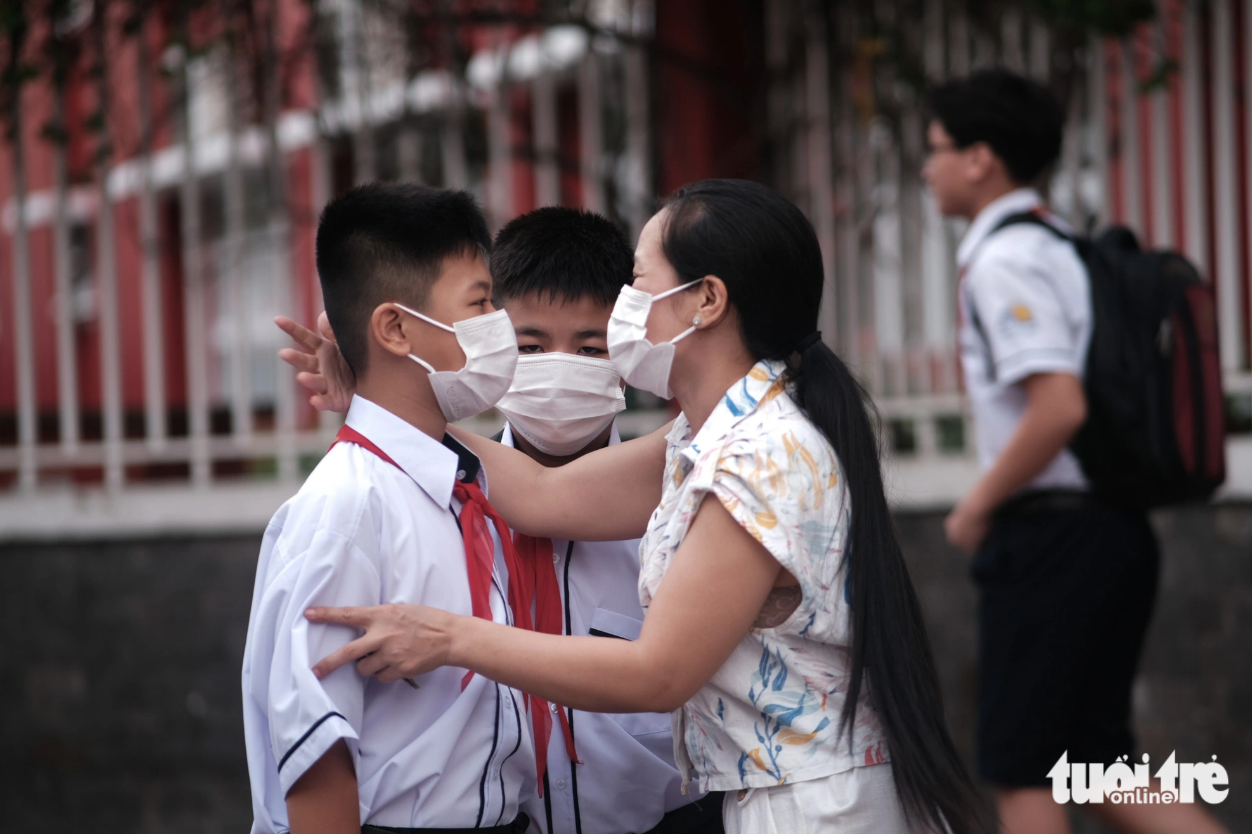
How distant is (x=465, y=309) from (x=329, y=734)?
69 centimetres

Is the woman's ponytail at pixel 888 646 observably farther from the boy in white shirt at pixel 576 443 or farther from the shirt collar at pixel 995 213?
the shirt collar at pixel 995 213

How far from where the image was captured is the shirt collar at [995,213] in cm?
340

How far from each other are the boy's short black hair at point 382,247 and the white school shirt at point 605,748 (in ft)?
1.62

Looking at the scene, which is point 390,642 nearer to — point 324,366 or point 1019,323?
point 324,366

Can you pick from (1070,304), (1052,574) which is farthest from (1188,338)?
(1052,574)

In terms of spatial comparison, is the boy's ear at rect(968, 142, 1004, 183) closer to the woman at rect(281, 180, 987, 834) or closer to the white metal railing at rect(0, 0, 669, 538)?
the white metal railing at rect(0, 0, 669, 538)

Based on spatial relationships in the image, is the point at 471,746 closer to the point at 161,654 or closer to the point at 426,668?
the point at 426,668

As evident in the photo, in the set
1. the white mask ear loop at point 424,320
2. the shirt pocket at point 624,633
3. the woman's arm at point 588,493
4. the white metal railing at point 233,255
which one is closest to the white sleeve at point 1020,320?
the woman's arm at point 588,493

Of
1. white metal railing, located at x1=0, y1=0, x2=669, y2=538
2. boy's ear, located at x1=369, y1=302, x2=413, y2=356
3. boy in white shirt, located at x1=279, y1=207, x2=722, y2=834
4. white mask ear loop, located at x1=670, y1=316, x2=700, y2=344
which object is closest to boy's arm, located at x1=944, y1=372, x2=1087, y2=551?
boy in white shirt, located at x1=279, y1=207, x2=722, y2=834

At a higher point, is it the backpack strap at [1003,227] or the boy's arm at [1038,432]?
the backpack strap at [1003,227]

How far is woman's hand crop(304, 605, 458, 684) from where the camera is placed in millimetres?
1645

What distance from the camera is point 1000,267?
3.25 m

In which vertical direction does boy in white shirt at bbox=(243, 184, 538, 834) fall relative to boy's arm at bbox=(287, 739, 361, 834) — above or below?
above

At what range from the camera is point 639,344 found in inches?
76.1
